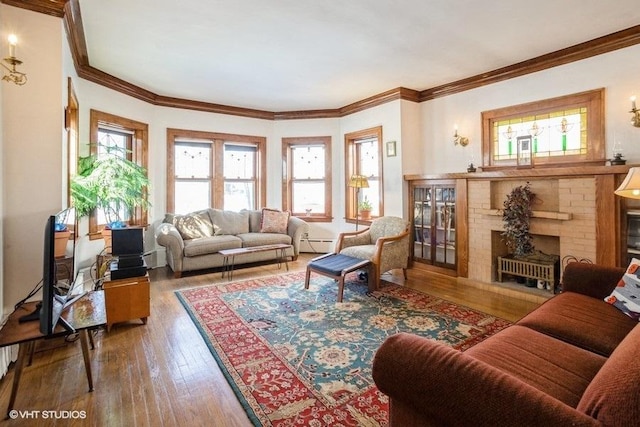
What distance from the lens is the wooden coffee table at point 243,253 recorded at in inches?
186

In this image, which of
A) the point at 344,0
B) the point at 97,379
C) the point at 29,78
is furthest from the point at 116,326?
the point at 344,0

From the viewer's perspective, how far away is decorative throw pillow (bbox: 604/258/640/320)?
1920 mm

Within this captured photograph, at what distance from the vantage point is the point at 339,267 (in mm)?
3801

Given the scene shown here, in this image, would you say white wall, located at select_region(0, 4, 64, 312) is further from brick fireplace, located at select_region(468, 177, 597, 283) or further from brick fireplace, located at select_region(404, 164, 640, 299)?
brick fireplace, located at select_region(468, 177, 597, 283)

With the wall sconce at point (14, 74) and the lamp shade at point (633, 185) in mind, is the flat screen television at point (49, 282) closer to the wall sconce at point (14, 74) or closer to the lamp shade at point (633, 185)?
the wall sconce at point (14, 74)

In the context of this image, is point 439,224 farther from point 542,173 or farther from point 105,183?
point 105,183

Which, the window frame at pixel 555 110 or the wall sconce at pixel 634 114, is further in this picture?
the window frame at pixel 555 110

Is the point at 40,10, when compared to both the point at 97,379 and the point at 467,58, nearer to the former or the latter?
the point at 97,379

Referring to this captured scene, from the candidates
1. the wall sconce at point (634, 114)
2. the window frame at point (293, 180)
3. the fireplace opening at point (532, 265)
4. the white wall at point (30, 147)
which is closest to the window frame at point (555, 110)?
the wall sconce at point (634, 114)

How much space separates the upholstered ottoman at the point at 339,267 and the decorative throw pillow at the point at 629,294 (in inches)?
86.5

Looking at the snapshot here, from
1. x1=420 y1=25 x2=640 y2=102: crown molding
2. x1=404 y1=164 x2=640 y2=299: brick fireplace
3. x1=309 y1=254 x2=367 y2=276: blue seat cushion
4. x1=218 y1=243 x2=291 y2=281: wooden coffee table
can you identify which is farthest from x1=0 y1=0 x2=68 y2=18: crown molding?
x1=420 y1=25 x2=640 y2=102: crown molding

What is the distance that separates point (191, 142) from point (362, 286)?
383 centimetres

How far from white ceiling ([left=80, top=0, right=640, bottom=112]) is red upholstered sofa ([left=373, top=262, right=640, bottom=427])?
2.55 m

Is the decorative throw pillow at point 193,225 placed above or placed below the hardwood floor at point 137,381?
above
